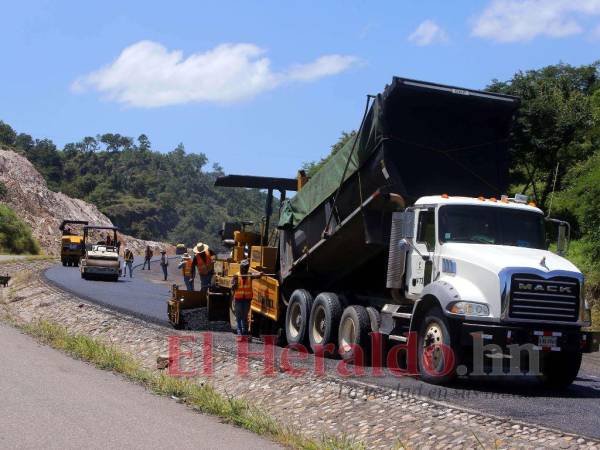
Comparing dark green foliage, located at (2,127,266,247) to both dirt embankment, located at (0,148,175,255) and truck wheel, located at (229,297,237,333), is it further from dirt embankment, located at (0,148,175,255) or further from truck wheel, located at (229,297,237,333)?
truck wheel, located at (229,297,237,333)

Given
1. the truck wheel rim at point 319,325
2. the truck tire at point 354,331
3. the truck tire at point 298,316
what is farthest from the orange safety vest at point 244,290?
the truck tire at point 354,331

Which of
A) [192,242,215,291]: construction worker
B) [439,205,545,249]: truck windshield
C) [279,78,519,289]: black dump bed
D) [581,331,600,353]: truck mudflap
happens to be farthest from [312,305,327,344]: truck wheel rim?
[192,242,215,291]: construction worker

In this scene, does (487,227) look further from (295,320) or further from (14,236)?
(14,236)

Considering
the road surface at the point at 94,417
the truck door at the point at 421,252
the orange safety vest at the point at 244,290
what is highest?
the truck door at the point at 421,252

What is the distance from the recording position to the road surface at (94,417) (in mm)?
8125

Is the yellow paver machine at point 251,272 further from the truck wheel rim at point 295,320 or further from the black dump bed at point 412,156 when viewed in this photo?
the black dump bed at point 412,156

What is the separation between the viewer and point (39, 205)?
313 feet

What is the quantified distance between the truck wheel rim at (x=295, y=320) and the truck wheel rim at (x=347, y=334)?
1.74 metres

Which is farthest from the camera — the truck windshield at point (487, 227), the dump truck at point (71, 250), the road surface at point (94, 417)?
the dump truck at point (71, 250)

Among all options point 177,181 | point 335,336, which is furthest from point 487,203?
point 177,181

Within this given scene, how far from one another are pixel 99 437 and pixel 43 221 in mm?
87798

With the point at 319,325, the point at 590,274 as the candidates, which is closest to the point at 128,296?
the point at 590,274

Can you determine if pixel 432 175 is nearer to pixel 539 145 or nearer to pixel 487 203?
pixel 487 203

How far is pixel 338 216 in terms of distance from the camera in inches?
547
